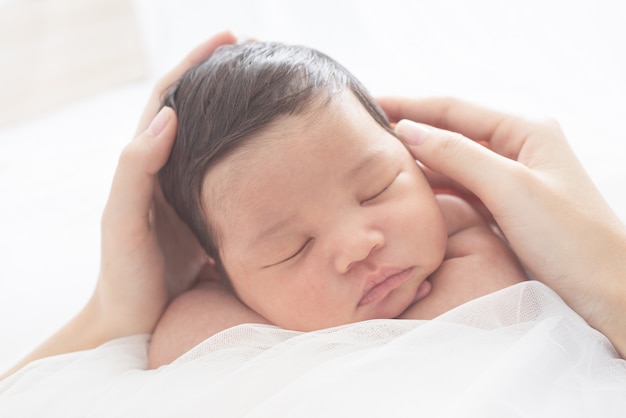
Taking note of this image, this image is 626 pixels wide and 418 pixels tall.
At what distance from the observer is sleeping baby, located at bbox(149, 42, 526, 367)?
115 cm

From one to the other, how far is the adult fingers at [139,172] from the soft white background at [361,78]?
332mm

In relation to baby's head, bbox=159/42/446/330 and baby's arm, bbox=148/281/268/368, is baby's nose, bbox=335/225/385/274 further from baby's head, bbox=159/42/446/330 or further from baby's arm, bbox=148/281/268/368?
baby's arm, bbox=148/281/268/368

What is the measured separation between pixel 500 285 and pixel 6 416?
30.3 inches

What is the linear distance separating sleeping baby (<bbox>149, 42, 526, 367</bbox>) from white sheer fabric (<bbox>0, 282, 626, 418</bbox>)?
104 mm

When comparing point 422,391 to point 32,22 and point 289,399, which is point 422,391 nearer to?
point 289,399

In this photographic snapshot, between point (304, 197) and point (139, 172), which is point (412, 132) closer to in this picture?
point (304, 197)

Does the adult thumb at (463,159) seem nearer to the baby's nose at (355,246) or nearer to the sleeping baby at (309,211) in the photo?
the sleeping baby at (309,211)

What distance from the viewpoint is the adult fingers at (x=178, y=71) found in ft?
4.68

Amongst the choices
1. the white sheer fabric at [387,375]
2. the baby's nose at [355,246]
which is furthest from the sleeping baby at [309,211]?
the white sheer fabric at [387,375]

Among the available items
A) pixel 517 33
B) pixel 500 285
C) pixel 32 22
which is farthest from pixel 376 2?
pixel 32 22

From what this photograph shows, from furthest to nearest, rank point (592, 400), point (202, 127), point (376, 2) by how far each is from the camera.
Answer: point (376, 2)
point (202, 127)
point (592, 400)

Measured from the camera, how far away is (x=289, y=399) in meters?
0.93

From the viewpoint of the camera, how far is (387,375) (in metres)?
0.94

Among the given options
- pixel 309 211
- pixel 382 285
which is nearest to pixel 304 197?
pixel 309 211
